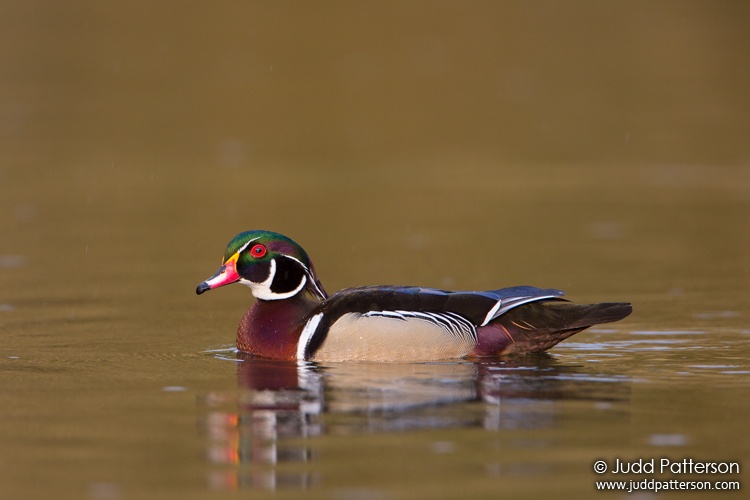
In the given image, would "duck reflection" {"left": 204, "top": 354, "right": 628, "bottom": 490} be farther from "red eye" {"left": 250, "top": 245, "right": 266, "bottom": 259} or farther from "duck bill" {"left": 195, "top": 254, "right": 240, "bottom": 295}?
"red eye" {"left": 250, "top": 245, "right": 266, "bottom": 259}

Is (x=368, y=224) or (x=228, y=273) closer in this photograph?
(x=228, y=273)

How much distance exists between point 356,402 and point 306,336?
164 centimetres

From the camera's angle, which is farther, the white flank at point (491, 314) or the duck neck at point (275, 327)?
the duck neck at point (275, 327)

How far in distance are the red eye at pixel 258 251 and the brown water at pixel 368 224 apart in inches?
32.9

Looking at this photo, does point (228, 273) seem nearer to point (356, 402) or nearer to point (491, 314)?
point (491, 314)

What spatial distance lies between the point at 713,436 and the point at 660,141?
15.7 meters

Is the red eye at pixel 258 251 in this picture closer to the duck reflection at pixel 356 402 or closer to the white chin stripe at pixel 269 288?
the white chin stripe at pixel 269 288

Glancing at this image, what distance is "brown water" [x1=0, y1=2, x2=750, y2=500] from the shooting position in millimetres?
7594

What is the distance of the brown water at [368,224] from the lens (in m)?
7.59

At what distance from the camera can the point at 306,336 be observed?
400 inches

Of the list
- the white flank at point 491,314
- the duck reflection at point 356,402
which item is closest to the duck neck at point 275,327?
the duck reflection at point 356,402

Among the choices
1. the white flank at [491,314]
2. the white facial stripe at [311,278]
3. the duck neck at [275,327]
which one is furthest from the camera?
the white facial stripe at [311,278]

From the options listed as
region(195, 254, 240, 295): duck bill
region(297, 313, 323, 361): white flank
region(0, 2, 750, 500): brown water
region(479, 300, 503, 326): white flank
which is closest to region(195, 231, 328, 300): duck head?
region(195, 254, 240, 295): duck bill

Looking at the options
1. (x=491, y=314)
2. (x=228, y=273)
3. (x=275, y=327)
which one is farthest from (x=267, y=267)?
(x=491, y=314)
